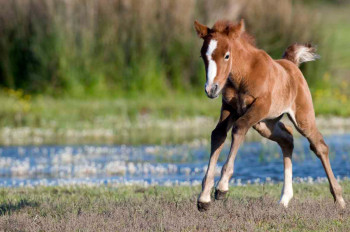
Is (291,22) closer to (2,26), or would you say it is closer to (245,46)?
(2,26)

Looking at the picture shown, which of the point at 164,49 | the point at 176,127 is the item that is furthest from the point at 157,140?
the point at 164,49

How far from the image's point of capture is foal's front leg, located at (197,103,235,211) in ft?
23.7

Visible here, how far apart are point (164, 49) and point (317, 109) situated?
440cm

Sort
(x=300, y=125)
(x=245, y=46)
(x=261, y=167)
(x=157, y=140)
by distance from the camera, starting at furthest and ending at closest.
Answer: (x=157, y=140) → (x=261, y=167) → (x=300, y=125) → (x=245, y=46)

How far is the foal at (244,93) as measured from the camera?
7000 mm

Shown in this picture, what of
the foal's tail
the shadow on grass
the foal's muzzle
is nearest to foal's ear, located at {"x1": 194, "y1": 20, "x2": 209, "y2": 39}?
the foal's muzzle

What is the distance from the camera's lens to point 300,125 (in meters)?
8.12

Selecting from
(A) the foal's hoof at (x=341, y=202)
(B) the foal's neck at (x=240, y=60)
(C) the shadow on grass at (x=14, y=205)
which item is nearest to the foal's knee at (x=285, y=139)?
(A) the foal's hoof at (x=341, y=202)

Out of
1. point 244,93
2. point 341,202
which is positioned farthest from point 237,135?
point 341,202

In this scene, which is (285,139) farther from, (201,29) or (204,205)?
(201,29)

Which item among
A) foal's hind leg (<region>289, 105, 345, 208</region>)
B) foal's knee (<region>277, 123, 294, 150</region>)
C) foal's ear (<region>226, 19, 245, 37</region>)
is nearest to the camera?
foal's ear (<region>226, 19, 245, 37</region>)

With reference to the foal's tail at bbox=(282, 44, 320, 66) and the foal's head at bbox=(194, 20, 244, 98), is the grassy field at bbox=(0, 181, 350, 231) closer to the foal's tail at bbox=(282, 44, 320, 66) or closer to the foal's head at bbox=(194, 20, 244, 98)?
the foal's head at bbox=(194, 20, 244, 98)

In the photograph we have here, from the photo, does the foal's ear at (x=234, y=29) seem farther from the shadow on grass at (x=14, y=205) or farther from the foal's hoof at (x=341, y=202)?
the shadow on grass at (x=14, y=205)

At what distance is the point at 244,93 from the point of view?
7430 millimetres
